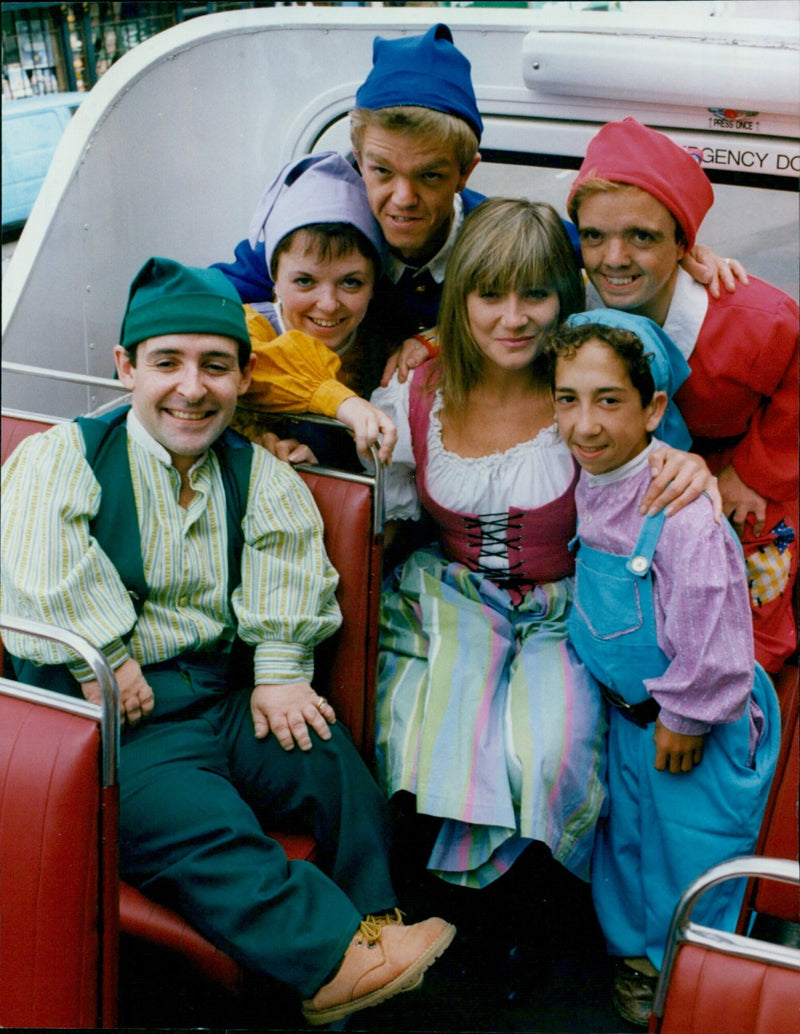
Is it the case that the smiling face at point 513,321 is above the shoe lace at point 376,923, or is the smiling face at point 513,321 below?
above

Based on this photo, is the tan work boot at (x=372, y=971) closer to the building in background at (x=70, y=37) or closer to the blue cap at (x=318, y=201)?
the blue cap at (x=318, y=201)

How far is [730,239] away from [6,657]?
1265 mm

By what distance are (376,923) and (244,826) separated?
0.74 ft

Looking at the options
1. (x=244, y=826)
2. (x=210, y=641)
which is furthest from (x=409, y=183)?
(x=244, y=826)

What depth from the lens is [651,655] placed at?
1.42m

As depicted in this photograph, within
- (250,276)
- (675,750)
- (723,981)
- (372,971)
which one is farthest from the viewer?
(250,276)

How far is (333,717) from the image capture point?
5.01ft

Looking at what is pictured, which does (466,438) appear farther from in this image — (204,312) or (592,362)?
(204,312)

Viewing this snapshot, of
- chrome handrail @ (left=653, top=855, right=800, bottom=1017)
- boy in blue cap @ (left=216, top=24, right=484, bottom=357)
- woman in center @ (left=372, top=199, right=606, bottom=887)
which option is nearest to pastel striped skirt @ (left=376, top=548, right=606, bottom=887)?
woman in center @ (left=372, top=199, right=606, bottom=887)

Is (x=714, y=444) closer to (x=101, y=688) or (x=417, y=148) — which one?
(x=417, y=148)

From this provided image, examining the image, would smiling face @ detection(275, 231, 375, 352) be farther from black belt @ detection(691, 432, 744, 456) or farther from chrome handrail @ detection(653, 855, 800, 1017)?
chrome handrail @ detection(653, 855, 800, 1017)

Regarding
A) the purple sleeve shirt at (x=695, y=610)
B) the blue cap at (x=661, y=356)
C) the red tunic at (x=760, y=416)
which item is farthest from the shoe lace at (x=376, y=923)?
the blue cap at (x=661, y=356)

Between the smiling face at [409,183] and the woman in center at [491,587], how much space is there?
0.07 meters

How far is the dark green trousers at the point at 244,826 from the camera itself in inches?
51.3
